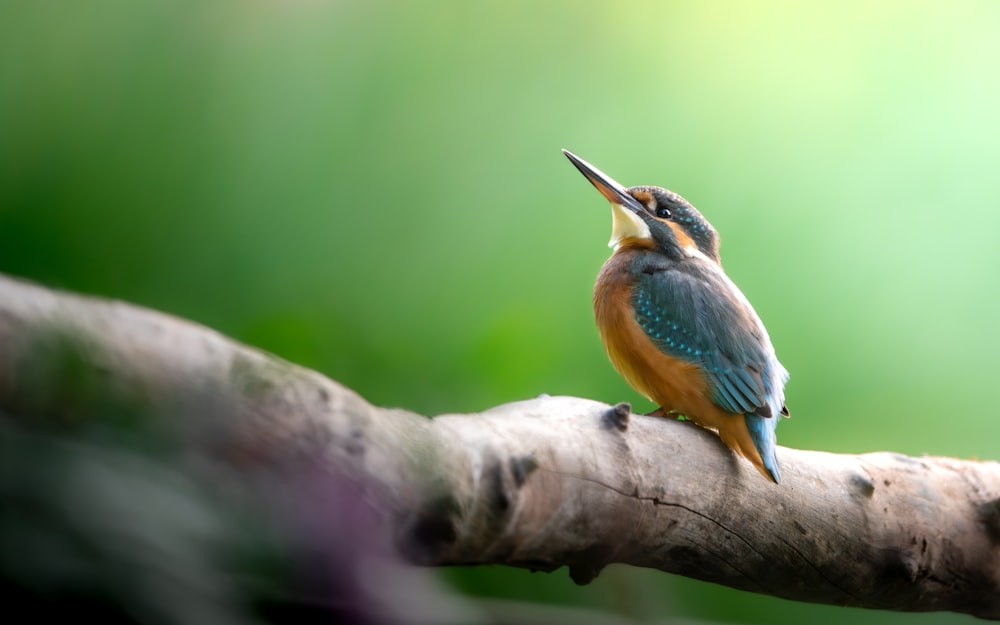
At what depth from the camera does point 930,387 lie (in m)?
3.21

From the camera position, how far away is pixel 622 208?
2.43m

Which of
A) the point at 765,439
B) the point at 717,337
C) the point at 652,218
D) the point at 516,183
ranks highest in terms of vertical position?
the point at 516,183

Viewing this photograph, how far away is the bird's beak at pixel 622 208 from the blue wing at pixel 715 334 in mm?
→ 241

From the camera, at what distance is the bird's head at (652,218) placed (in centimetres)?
238

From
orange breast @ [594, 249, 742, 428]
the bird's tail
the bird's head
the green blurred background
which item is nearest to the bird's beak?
the bird's head

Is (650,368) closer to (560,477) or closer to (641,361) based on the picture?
(641,361)

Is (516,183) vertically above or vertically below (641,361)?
above

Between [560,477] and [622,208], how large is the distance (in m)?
1.24

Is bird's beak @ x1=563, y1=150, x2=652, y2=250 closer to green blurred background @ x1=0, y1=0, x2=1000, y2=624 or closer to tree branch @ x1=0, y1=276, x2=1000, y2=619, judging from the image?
green blurred background @ x1=0, y1=0, x2=1000, y2=624

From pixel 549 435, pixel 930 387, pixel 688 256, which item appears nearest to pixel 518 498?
pixel 549 435

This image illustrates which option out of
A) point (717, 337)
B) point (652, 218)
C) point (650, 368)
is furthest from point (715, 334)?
point (652, 218)

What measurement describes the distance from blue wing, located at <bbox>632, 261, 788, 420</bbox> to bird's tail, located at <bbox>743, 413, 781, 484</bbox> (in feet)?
0.07

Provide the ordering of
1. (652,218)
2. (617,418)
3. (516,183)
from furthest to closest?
(516,183)
(652,218)
(617,418)

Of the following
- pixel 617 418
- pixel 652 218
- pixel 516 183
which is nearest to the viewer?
pixel 617 418
